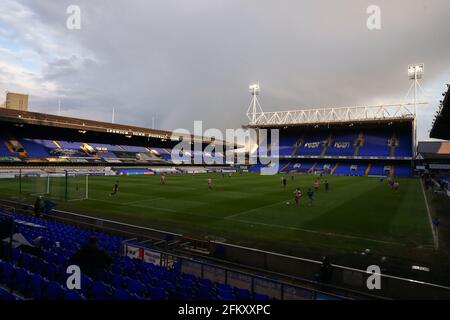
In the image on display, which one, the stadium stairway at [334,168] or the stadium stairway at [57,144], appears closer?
the stadium stairway at [57,144]

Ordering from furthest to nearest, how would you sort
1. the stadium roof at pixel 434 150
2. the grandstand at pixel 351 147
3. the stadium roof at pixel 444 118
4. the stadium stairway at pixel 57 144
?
1. the grandstand at pixel 351 147
2. the stadium stairway at pixel 57 144
3. the stadium roof at pixel 434 150
4. the stadium roof at pixel 444 118

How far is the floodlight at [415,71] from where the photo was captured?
7286 cm

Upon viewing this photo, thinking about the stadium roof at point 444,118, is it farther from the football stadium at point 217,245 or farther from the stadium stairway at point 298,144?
the stadium stairway at point 298,144

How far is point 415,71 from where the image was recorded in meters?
73.0

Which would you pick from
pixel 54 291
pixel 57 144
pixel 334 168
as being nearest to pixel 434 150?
pixel 334 168

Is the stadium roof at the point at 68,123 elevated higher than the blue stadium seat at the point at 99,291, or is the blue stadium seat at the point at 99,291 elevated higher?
the stadium roof at the point at 68,123

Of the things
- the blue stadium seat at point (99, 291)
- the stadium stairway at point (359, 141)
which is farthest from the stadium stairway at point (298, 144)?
the blue stadium seat at point (99, 291)

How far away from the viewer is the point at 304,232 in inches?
671

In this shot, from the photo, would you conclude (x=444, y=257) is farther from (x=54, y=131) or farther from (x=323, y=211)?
(x=54, y=131)

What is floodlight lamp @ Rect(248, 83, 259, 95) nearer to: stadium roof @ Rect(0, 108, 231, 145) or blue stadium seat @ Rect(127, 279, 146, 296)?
stadium roof @ Rect(0, 108, 231, 145)

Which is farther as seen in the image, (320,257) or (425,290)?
(320,257)
